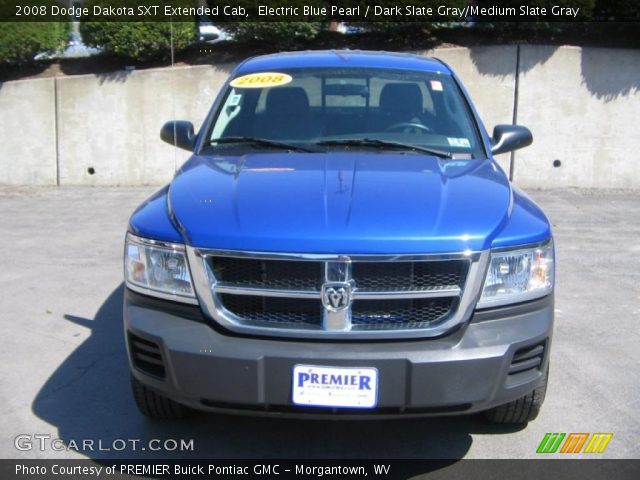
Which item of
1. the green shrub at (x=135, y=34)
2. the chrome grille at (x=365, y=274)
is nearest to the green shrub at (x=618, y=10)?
the green shrub at (x=135, y=34)

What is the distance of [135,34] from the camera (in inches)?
460

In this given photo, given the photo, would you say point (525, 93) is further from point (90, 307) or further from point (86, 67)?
point (90, 307)

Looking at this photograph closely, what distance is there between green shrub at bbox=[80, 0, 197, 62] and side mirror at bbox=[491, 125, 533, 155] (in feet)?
24.9

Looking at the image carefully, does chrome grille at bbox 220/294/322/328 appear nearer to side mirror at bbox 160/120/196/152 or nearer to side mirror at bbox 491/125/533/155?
side mirror at bbox 160/120/196/152

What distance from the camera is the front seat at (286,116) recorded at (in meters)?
4.69

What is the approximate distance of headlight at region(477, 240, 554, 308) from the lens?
3396 mm

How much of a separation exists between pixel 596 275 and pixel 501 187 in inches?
143

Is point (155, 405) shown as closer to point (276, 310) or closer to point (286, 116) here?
point (276, 310)

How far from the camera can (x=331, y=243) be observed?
3.27 m

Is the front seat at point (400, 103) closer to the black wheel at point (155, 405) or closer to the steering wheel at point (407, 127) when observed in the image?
the steering wheel at point (407, 127)

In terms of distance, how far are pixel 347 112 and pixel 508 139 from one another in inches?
40.8

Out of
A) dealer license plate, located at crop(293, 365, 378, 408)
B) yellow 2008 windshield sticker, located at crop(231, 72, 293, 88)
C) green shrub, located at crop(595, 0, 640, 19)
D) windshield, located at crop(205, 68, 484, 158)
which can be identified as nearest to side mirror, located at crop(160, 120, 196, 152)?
windshield, located at crop(205, 68, 484, 158)

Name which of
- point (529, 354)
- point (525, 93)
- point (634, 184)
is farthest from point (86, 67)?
point (529, 354)

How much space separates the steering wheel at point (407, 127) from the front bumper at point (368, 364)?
1.65 meters
